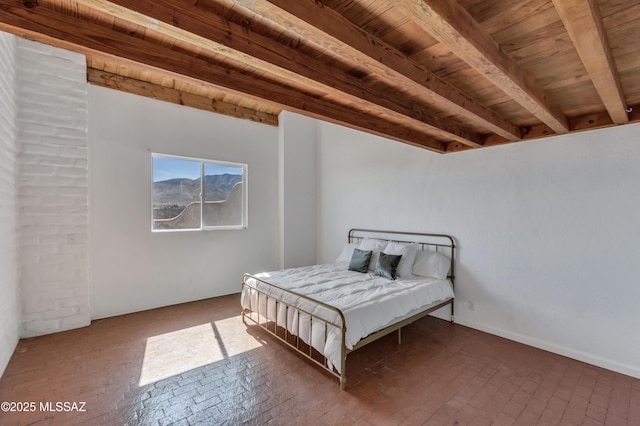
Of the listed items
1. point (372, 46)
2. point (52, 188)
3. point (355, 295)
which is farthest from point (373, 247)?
point (52, 188)

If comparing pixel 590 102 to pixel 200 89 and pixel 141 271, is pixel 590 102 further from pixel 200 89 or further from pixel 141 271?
pixel 141 271

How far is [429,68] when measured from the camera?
1.86 metres

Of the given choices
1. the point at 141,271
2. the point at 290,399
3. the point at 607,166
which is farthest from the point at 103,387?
the point at 607,166

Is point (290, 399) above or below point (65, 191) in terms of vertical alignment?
below

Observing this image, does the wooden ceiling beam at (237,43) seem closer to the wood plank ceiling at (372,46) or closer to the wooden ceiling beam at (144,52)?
the wood plank ceiling at (372,46)

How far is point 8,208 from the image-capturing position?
273 cm

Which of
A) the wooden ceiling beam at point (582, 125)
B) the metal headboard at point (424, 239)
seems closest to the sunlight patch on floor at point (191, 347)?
the metal headboard at point (424, 239)

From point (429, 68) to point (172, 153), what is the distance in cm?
384

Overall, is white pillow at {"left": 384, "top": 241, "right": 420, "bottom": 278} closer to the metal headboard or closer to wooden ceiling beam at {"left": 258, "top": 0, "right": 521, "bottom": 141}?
the metal headboard

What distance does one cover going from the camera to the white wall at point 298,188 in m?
5.24

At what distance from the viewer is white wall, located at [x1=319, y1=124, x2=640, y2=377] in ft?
8.53

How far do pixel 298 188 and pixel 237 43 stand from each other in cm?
402

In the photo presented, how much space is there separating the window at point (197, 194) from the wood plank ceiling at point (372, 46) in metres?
2.99

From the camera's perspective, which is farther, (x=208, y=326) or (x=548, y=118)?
(x=208, y=326)
